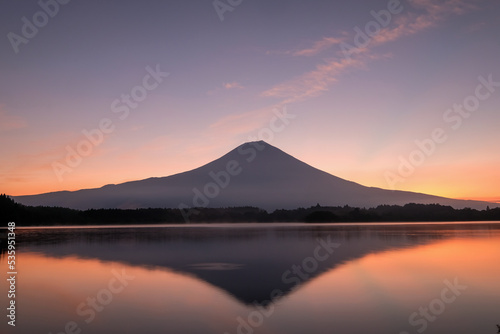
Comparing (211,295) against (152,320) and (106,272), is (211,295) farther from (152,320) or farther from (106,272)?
(106,272)

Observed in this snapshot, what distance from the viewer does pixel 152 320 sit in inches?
395

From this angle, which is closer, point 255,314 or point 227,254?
point 255,314

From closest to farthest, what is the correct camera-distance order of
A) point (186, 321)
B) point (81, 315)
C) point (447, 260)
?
point (186, 321) → point (81, 315) → point (447, 260)

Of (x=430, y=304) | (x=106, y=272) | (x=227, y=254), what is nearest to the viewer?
(x=430, y=304)

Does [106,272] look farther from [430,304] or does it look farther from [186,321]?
[430,304]

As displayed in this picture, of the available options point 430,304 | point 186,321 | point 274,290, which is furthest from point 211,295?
point 430,304

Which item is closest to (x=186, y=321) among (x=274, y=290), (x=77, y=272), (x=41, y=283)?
(x=274, y=290)

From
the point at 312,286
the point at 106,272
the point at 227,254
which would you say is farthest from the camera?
the point at 227,254

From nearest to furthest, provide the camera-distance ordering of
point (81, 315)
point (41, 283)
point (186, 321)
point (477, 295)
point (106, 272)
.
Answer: point (186, 321) → point (81, 315) → point (477, 295) → point (41, 283) → point (106, 272)

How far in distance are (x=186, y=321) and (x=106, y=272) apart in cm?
847

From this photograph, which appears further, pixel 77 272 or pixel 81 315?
pixel 77 272

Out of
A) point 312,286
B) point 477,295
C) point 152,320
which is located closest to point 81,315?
point 152,320

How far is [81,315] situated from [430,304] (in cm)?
821

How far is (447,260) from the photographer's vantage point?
66.4ft
